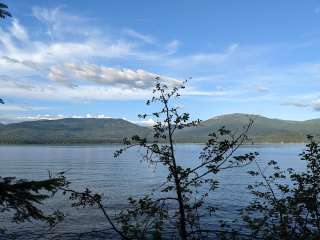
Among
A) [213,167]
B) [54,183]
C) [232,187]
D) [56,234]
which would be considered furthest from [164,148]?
[232,187]

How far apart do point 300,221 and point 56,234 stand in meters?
34.0

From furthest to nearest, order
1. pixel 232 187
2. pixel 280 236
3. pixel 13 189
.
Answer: pixel 232 187 → pixel 280 236 → pixel 13 189

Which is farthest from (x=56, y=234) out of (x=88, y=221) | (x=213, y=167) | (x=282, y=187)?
(x=213, y=167)

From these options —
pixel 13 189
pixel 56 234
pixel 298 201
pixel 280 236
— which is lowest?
pixel 56 234

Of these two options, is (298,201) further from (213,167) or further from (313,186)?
(213,167)

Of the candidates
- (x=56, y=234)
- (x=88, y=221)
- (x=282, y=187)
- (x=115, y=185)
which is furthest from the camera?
(x=115, y=185)

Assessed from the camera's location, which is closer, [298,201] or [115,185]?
[298,201]

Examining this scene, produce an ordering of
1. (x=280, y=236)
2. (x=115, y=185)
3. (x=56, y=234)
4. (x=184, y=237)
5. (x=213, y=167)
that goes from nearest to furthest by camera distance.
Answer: (x=184, y=237)
(x=213, y=167)
(x=280, y=236)
(x=56, y=234)
(x=115, y=185)

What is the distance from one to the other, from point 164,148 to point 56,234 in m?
35.1

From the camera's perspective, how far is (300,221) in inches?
587

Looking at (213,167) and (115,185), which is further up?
(213,167)

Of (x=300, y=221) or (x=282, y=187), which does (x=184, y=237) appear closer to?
(x=300, y=221)

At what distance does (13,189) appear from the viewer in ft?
27.0

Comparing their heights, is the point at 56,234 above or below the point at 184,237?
below
